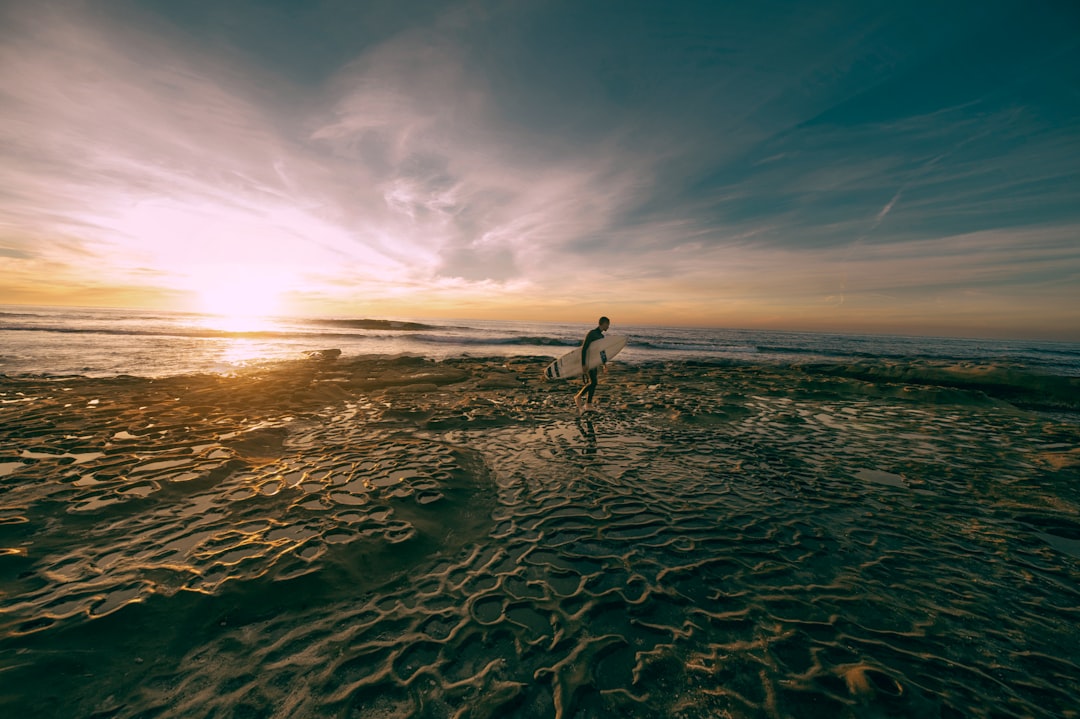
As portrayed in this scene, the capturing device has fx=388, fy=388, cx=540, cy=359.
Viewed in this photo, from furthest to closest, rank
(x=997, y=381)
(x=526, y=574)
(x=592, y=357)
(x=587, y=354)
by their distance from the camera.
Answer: (x=997, y=381) < (x=587, y=354) < (x=592, y=357) < (x=526, y=574)

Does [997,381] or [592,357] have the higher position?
[592,357]

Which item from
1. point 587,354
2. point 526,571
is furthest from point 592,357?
point 526,571

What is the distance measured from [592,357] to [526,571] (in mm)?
9607

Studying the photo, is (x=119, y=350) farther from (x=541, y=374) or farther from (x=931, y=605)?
(x=931, y=605)

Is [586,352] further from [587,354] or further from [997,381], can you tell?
[997,381]

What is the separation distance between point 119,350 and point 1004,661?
4338cm

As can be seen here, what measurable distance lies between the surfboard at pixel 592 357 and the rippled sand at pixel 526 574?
12.2ft

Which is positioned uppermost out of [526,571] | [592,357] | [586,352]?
[586,352]

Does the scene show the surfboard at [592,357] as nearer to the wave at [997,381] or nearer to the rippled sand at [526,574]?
the rippled sand at [526,574]

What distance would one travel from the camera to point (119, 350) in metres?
28.5

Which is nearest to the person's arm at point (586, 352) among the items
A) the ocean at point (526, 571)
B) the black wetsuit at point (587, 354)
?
the black wetsuit at point (587, 354)

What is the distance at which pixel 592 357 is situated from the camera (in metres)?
14.2

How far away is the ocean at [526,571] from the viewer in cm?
351

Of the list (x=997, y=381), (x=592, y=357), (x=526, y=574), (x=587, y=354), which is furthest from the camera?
(x=997, y=381)
